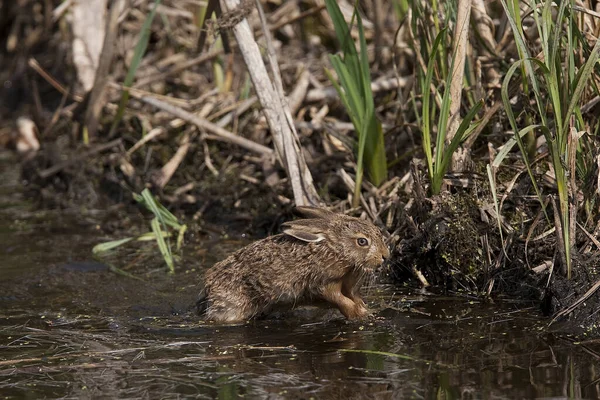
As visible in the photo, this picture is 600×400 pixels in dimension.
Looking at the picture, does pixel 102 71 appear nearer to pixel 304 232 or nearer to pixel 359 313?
pixel 304 232

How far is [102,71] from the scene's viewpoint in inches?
386

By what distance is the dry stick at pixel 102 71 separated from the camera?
32.1 feet

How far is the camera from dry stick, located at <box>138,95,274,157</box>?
8.47 m

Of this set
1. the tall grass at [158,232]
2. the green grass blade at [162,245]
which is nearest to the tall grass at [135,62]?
the tall grass at [158,232]

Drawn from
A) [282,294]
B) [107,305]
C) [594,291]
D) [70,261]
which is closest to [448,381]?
[594,291]

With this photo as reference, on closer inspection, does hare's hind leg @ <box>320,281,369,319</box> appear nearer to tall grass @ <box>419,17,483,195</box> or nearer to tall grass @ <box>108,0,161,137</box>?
tall grass @ <box>419,17,483,195</box>

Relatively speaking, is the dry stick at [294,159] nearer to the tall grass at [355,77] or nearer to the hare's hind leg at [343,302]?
the tall grass at [355,77]

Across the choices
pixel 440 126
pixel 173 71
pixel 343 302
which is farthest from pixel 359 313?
pixel 173 71

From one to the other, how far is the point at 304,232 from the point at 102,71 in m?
4.69

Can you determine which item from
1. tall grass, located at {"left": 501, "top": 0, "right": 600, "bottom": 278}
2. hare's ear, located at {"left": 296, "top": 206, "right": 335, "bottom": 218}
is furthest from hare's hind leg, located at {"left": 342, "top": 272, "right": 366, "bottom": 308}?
tall grass, located at {"left": 501, "top": 0, "right": 600, "bottom": 278}

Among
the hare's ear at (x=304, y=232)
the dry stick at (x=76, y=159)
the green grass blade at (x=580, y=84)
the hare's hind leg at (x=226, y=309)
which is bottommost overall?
the hare's hind leg at (x=226, y=309)

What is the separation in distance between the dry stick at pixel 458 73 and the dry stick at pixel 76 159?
4511 millimetres

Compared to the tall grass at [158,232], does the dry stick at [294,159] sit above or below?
above

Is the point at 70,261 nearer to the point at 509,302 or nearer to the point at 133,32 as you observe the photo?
the point at 509,302
